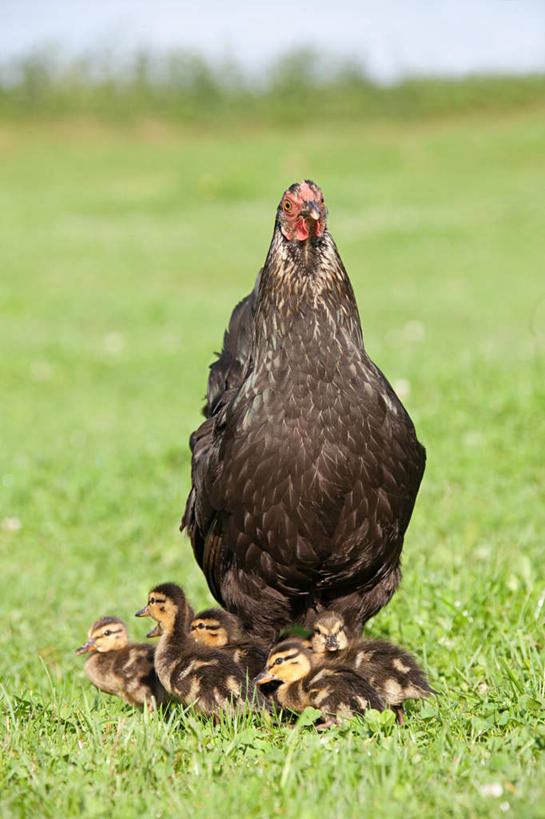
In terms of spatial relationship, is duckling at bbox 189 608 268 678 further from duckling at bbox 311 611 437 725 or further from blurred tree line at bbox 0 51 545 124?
blurred tree line at bbox 0 51 545 124

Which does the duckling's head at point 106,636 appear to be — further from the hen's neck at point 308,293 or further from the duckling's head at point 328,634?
the hen's neck at point 308,293

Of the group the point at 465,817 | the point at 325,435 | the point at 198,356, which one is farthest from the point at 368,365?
the point at 198,356

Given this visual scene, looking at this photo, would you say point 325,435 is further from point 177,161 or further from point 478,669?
point 177,161

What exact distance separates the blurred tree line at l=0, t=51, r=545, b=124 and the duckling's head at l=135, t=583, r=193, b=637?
32.0 meters

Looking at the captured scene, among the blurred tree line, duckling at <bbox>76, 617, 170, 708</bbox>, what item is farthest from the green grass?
the blurred tree line

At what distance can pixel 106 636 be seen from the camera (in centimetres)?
414

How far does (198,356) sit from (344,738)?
870 centimetres

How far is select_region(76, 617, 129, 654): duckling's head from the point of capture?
4121 millimetres

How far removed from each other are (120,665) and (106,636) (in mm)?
162

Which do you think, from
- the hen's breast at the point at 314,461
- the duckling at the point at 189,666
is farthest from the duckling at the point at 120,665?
the hen's breast at the point at 314,461

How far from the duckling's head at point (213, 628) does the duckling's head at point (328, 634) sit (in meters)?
0.37

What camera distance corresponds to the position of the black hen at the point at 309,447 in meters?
3.49

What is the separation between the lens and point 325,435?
348 cm

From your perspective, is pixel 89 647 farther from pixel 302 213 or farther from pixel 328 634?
pixel 302 213
